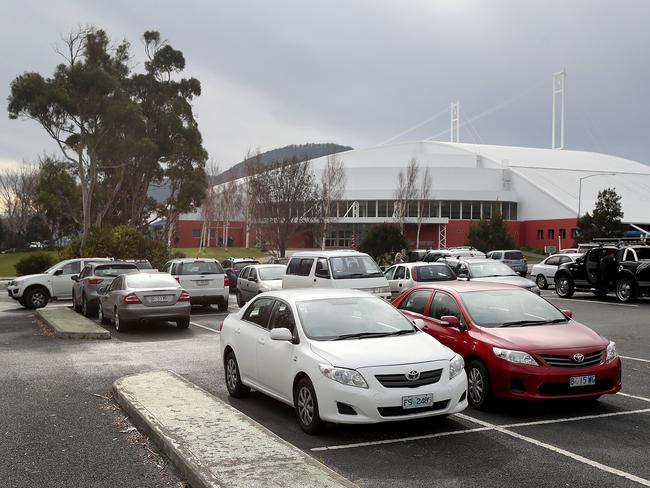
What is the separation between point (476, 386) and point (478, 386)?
43mm

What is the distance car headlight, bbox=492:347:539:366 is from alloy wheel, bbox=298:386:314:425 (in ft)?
7.67

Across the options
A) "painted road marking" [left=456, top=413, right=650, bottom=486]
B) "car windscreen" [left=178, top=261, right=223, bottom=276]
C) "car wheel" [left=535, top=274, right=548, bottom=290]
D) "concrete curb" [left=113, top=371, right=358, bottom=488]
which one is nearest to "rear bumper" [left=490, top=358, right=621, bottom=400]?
"painted road marking" [left=456, top=413, right=650, bottom=486]

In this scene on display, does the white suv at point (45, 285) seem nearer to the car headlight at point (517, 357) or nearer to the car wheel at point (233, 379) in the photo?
the car wheel at point (233, 379)

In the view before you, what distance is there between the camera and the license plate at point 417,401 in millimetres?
6676

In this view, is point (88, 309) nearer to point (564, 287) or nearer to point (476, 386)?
point (476, 386)

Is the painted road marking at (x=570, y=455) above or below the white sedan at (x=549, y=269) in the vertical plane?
below

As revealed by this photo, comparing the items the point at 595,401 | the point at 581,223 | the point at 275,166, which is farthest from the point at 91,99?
the point at 581,223

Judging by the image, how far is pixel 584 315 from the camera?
65.4 feet

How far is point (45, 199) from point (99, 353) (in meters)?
33.2

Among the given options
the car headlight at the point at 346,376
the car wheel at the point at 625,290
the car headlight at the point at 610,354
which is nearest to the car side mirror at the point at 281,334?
the car headlight at the point at 346,376

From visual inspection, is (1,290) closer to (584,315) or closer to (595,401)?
(584,315)

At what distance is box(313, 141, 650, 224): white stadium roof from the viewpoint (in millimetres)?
A: 87562

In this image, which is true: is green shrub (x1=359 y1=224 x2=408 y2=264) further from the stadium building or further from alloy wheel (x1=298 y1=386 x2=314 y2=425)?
alloy wheel (x1=298 y1=386 x2=314 y2=425)

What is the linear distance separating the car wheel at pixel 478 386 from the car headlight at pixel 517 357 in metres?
0.35
